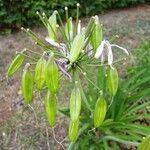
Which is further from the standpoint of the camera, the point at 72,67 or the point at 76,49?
the point at 72,67

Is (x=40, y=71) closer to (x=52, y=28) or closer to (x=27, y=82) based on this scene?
(x=27, y=82)

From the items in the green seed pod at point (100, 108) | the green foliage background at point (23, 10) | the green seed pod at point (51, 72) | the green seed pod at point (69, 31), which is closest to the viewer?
the green seed pod at point (51, 72)

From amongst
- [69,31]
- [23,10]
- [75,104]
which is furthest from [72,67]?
[23,10]

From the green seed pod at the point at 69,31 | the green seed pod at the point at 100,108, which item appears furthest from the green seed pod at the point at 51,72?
the green seed pod at the point at 69,31

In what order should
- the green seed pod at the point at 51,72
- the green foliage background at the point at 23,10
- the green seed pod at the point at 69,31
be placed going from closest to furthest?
the green seed pod at the point at 51,72 → the green seed pod at the point at 69,31 → the green foliage background at the point at 23,10

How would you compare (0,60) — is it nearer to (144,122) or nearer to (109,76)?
(144,122)

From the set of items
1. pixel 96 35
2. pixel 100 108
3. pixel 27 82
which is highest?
pixel 96 35

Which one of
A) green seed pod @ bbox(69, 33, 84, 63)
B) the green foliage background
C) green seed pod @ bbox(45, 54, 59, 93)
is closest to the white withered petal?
green seed pod @ bbox(69, 33, 84, 63)

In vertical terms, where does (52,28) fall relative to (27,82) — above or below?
above

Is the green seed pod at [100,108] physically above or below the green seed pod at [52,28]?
below

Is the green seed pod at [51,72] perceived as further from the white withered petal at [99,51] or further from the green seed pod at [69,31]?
the green seed pod at [69,31]

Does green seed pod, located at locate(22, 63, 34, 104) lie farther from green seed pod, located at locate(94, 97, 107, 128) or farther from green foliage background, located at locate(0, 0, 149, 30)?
green foliage background, located at locate(0, 0, 149, 30)
